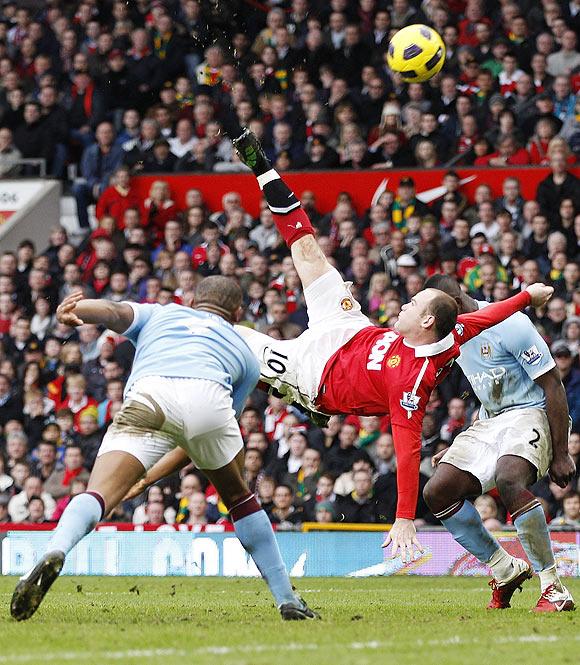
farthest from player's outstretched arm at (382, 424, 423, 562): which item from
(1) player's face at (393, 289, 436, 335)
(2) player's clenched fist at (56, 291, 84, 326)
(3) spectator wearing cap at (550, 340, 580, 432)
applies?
(3) spectator wearing cap at (550, 340, 580, 432)

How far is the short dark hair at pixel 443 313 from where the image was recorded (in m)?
8.40

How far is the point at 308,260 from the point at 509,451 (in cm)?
187

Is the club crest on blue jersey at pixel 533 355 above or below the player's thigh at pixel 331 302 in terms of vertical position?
below

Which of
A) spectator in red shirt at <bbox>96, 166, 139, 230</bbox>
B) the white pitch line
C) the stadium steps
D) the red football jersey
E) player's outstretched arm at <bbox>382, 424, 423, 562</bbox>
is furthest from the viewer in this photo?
the stadium steps

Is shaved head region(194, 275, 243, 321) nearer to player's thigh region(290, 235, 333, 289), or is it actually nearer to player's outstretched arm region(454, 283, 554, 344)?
player's thigh region(290, 235, 333, 289)

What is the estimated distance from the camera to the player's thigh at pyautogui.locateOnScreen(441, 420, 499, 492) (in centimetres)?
923

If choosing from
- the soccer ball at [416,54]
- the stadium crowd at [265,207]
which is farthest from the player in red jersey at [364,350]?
the stadium crowd at [265,207]

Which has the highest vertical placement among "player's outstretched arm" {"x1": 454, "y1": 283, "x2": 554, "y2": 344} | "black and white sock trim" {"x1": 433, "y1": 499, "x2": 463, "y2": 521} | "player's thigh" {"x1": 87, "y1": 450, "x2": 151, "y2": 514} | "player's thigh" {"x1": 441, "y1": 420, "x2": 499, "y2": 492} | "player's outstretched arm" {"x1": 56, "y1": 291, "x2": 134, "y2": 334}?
"player's outstretched arm" {"x1": 56, "y1": 291, "x2": 134, "y2": 334}

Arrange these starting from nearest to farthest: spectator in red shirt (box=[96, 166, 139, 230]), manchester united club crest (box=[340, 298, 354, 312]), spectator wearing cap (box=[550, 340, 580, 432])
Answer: manchester united club crest (box=[340, 298, 354, 312]) < spectator wearing cap (box=[550, 340, 580, 432]) < spectator in red shirt (box=[96, 166, 139, 230])

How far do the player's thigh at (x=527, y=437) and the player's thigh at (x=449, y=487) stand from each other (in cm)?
28

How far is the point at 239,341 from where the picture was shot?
7949 mm

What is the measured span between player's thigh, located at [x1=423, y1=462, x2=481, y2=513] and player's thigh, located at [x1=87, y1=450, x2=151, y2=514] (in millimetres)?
2442

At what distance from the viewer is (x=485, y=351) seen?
30.6ft

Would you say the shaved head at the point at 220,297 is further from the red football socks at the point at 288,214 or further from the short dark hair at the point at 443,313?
the red football socks at the point at 288,214
